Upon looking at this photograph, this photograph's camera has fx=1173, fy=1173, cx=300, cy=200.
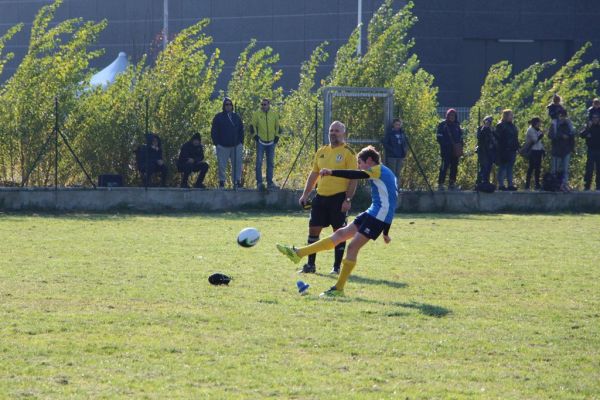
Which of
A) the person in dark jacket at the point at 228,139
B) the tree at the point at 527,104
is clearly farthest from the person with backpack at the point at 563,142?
the person in dark jacket at the point at 228,139

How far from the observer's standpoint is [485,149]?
2538 centimetres

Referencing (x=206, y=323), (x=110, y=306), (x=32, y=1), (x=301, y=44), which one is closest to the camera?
(x=206, y=323)

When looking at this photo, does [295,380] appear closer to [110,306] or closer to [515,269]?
[110,306]

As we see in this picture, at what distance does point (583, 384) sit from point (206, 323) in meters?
3.59

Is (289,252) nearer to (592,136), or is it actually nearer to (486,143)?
(486,143)

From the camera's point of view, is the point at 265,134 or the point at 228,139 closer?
the point at 228,139

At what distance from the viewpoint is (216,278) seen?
42.8ft

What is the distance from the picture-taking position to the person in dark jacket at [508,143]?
25.2 metres

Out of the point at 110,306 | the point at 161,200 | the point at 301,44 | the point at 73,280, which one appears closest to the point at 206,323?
the point at 110,306

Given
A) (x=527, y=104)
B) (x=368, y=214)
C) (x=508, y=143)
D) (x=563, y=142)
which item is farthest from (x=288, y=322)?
(x=527, y=104)

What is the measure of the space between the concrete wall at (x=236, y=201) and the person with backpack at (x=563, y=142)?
59cm

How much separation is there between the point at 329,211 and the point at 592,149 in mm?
12689

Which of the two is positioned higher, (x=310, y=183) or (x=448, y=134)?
(x=310, y=183)

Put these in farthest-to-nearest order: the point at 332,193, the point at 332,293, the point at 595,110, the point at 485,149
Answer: the point at 595,110 < the point at 485,149 < the point at 332,193 < the point at 332,293
